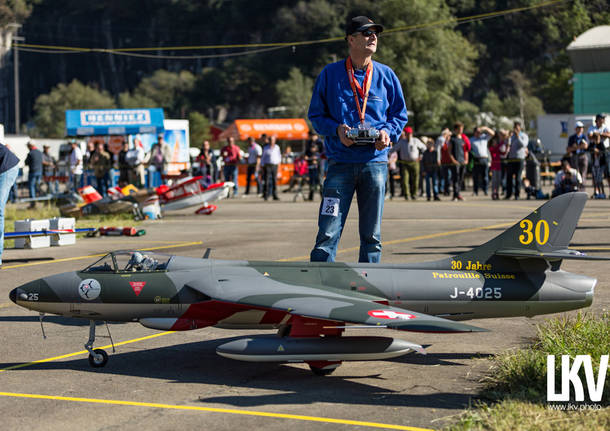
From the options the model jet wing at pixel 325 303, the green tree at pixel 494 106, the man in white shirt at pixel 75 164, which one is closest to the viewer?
the model jet wing at pixel 325 303

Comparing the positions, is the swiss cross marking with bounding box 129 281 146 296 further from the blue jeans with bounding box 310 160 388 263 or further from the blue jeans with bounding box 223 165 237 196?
the blue jeans with bounding box 223 165 237 196

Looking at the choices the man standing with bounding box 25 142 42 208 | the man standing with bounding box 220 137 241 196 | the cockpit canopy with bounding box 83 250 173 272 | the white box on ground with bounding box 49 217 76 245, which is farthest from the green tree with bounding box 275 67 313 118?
the cockpit canopy with bounding box 83 250 173 272

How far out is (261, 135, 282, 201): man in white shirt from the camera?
30.3 meters

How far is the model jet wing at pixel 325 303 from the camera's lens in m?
6.36

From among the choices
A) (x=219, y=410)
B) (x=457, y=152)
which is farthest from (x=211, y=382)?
(x=457, y=152)

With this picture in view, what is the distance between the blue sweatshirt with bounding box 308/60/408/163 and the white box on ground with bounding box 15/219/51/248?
957cm

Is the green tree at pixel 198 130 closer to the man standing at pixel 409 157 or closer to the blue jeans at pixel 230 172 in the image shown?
the blue jeans at pixel 230 172

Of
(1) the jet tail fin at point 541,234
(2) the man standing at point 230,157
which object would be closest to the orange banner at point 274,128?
(2) the man standing at point 230,157

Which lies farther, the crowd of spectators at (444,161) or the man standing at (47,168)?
the man standing at (47,168)

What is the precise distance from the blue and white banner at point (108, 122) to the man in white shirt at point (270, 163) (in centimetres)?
785

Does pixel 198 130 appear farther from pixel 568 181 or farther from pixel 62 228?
pixel 62 228

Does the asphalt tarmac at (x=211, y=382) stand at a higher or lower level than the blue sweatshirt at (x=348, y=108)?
lower

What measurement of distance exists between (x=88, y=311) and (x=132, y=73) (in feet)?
602

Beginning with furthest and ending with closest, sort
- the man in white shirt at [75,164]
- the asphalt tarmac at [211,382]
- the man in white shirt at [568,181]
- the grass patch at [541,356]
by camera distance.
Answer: the man in white shirt at [75,164]
the man in white shirt at [568,181]
the grass patch at [541,356]
the asphalt tarmac at [211,382]
